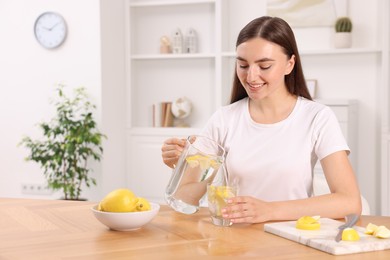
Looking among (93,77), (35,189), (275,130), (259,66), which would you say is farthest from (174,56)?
(259,66)

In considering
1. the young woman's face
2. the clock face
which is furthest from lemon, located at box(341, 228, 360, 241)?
the clock face

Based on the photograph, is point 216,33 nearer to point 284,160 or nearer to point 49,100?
point 49,100

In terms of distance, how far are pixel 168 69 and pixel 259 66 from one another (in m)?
3.35

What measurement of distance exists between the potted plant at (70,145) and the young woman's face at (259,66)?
9.31ft

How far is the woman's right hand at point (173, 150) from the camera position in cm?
200

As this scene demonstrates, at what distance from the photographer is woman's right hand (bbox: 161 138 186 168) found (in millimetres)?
1998

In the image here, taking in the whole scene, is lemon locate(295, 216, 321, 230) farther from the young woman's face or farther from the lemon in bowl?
the young woman's face

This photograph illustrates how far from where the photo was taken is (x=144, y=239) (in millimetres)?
Answer: 1629

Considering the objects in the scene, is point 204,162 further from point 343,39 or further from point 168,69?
point 168,69

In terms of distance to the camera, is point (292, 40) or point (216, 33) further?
point (216, 33)

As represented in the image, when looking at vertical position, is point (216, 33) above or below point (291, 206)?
above

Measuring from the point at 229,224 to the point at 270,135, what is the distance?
24.9 inches

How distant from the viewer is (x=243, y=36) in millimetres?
2234

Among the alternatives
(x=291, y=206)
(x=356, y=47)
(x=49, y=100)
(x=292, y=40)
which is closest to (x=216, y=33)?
(x=356, y=47)
